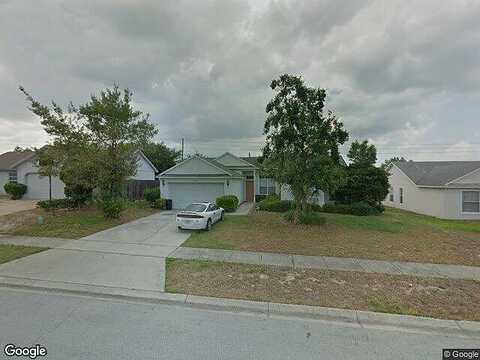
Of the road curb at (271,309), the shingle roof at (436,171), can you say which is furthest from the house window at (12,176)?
the shingle roof at (436,171)

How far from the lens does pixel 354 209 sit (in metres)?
17.8

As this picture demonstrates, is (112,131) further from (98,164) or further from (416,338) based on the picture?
(416,338)

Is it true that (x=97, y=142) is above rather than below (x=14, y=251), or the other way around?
above

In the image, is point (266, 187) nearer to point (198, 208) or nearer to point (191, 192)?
point (191, 192)

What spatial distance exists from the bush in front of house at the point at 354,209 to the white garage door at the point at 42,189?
22.5 metres

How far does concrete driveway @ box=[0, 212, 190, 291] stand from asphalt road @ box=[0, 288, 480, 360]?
0.99m

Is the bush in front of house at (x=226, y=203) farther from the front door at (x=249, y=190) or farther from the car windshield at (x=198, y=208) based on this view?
the front door at (x=249, y=190)

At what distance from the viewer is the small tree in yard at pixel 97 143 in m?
12.3

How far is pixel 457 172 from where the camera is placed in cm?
2000

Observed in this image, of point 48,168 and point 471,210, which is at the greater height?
point 48,168

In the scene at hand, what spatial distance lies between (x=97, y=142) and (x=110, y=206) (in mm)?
3228

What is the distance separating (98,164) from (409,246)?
44.1ft

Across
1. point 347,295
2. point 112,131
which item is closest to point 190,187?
point 112,131

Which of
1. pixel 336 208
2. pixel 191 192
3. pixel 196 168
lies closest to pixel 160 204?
pixel 191 192
